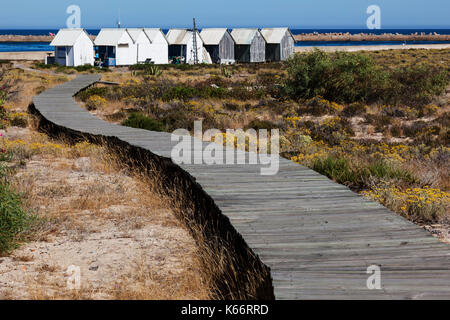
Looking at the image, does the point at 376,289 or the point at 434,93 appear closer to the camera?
the point at 376,289

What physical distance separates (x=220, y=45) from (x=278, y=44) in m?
6.38

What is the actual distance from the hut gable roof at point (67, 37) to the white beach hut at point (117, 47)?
2.21 metres

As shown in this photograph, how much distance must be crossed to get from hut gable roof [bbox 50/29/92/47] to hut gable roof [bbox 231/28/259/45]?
15734 millimetres

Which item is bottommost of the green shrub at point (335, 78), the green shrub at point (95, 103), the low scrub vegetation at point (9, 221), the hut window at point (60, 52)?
the low scrub vegetation at point (9, 221)

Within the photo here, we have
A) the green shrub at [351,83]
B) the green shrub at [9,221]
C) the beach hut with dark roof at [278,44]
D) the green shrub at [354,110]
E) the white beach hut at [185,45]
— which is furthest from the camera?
the beach hut with dark roof at [278,44]

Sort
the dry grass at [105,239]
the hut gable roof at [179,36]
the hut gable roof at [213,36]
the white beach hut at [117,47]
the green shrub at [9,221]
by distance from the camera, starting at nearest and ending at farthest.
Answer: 1. the dry grass at [105,239]
2. the green shrub at [9,221]
3. the white beach hut at [117,47]
4. the hut gable roof at [179,36]
5. the hut gable roof at [213,36]

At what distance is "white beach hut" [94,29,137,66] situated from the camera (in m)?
49.1

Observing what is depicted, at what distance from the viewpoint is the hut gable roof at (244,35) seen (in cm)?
5447

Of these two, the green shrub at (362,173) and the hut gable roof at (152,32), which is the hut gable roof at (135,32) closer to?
the hut gable roof at (152,32)

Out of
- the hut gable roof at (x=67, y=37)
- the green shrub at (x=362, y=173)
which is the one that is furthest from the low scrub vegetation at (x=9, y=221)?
the hut gable roof at (x=67, y=37)

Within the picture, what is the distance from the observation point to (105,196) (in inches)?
312
